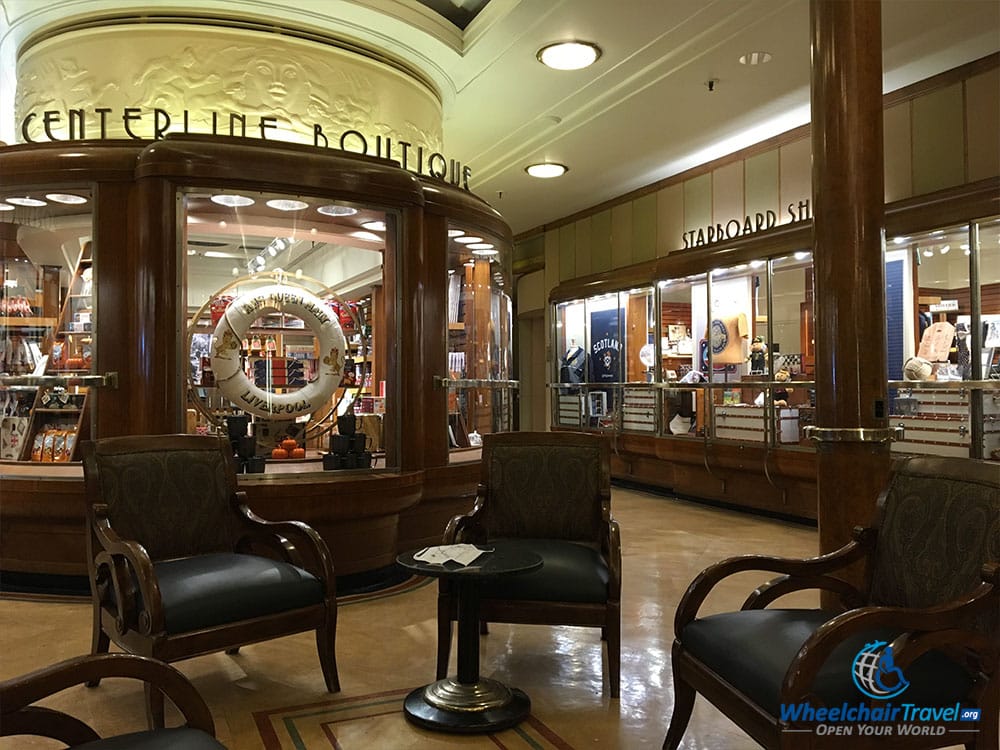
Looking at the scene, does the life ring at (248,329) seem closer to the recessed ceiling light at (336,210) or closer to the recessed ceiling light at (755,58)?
the recessed ceiling light at (336,210)

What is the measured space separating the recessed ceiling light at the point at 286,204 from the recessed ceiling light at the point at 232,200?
0.12 meters

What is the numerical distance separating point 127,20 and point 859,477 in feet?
15.9

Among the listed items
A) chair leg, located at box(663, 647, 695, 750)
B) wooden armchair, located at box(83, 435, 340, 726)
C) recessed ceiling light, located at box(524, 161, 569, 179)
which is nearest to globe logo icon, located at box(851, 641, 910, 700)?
chair leg, located at box(663, 647, 695, 750)

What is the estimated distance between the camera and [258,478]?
4086 mm

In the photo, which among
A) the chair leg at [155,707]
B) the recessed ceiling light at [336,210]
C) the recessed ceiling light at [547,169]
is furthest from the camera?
the recessed ceiling light at [547,169]

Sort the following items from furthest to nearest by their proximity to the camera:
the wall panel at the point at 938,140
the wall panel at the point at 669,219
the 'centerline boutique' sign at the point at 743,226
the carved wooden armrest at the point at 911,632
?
the wall panel at the point at 669,219 → the 'centerline boutique' sign at the point at 743,226 → the wall panel at the point at 938,140 → the carved wooden armrest at the point at 911,632

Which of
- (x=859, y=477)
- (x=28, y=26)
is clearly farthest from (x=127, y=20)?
(x=859, y=477)

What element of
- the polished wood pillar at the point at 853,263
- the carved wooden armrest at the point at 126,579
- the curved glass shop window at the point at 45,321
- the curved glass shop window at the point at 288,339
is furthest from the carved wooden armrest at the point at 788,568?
the curved glass shop window at the point at 45,321

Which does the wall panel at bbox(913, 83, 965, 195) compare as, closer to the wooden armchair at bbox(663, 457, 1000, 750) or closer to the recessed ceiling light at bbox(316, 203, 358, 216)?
the recessed ceiling light at bbox(316, 203, 358, 216)

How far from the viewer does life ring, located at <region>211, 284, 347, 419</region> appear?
4.52 m

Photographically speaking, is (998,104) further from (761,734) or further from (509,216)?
→ (509,216)

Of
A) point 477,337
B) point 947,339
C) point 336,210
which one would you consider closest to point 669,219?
point 947,339

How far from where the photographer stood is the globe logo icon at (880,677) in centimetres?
177

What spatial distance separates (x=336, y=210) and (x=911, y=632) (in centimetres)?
365
